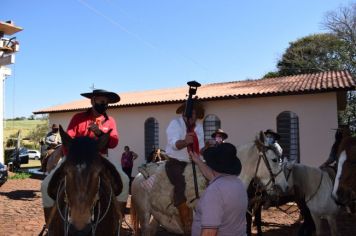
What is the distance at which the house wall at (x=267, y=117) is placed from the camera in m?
13.8

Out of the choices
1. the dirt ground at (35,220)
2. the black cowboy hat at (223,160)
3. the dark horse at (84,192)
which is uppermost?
the black cowboy hat at (223,160)

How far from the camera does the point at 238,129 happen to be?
51.7 ft

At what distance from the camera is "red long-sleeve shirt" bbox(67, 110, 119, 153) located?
15.5ft

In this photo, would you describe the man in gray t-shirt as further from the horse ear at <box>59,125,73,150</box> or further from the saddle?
the saddle

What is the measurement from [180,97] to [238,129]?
3454mm

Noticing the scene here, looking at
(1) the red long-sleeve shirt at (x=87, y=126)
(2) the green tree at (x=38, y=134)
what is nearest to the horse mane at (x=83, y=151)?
(1) the red long-sleeve shirt at (x=87, y=126)

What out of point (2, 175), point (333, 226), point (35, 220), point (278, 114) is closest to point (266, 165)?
point (333, 226)

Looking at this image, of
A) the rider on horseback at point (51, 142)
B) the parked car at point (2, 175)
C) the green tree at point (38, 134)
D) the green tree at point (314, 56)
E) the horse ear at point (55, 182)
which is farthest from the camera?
the green tree at point (38, 134)

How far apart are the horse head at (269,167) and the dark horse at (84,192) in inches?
89.6

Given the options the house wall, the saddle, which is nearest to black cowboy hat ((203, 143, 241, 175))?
the saddle

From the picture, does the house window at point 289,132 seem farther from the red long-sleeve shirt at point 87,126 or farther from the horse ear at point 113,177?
the horse ear at point 113,177

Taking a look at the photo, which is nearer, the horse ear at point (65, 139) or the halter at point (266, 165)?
the horse ear at point (65, 139)

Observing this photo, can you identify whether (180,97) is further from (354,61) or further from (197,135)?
(354,61)

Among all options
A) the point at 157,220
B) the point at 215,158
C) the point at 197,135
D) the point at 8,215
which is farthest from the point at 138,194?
the point at 8,215
